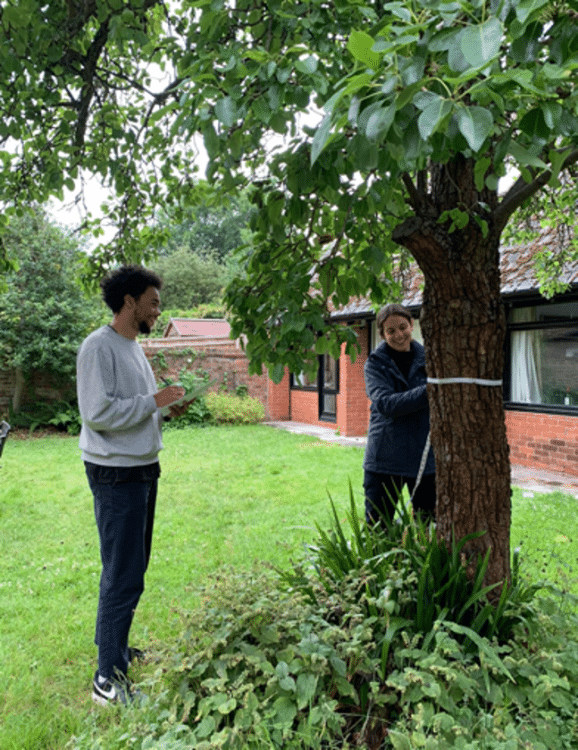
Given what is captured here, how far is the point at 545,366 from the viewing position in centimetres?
822

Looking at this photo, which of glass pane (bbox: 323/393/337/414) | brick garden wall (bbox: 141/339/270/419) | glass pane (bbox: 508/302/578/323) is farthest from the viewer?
brick garden wall (bbox: 141/339/270/419)

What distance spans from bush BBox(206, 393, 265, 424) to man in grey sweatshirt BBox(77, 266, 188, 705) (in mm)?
11780

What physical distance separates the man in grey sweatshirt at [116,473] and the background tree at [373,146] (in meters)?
0.64

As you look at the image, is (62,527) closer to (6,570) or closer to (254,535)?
(6,570)

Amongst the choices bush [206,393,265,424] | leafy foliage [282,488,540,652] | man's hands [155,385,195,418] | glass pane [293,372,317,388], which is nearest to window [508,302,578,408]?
glass pane [293,372,317,388]

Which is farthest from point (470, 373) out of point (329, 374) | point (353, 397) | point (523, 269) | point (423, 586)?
point (329, 374)

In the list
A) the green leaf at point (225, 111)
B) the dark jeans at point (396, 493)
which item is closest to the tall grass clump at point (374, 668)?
the dark jeans at point (396, 493)

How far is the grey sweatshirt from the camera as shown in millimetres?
2613

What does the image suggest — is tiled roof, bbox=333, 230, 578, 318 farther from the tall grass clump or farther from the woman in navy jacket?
the tall grass clump

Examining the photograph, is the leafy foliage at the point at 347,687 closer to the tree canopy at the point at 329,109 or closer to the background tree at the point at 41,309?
the tree canopy at the point at 329,109

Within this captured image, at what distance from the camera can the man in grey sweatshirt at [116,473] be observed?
8.61 ft

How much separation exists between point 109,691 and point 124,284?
1.95 m

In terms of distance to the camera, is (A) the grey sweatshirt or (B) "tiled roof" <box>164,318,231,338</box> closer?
(A) the grey sweatshirt

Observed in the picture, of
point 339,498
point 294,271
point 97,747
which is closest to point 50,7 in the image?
point 294,271
